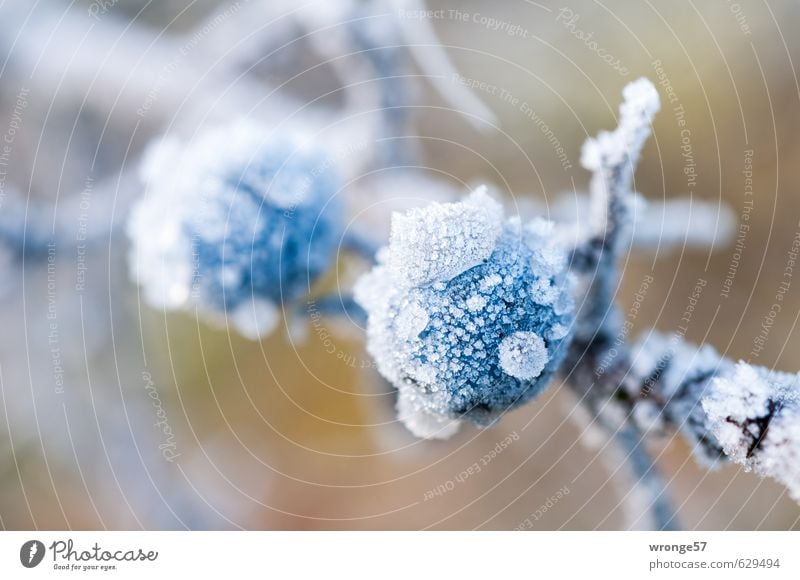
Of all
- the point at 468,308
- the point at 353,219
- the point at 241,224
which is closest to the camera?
the point at 468,308

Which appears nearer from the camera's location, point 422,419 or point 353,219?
point 422,419

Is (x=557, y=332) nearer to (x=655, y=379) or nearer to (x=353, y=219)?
(x=655, y=379)

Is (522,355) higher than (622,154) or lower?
lower
